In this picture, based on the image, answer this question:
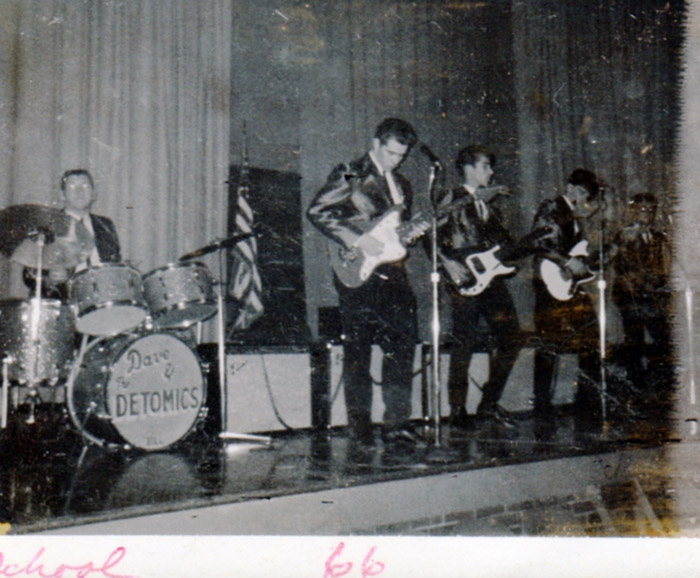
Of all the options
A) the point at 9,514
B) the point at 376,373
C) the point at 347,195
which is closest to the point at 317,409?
the point at 376,373

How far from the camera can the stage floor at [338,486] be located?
181cm

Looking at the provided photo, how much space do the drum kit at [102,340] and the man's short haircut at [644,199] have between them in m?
2.26

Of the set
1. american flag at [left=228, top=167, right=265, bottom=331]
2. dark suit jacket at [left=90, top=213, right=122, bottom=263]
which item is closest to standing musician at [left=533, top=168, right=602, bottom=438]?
american flag at [left=228, top=167, right=265, bottom=331]

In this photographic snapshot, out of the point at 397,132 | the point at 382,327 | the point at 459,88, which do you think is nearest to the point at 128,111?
the point at 397,132

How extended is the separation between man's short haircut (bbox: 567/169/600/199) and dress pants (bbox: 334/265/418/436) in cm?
151

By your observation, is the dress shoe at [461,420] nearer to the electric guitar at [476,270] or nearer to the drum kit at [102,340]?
the electric guitar at [476,270]

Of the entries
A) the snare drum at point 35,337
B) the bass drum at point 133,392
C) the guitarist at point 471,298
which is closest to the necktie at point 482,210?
the guitarist at point 471,298

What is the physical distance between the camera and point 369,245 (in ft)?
10.3

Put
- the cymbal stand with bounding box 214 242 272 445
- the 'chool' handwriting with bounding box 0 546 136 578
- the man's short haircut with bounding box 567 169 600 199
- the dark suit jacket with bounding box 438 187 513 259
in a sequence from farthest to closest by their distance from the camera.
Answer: the man's short haircut with bounding box 567 169 600 199 < the dark suit jacket with bounding box 438 187 513 259 < the cymbal stand with bounding box 214 242 272 445 < the 'chool' handwriting with bounding box 0 546 136 578

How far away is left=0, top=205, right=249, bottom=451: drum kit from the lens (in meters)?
2.61

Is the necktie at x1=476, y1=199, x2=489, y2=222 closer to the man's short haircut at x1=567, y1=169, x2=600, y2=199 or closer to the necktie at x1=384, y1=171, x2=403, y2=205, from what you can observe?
the necktie at x1=384, y1=171, x2=403, y2=205

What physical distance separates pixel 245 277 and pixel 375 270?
0.85m

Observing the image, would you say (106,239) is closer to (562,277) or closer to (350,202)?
(350,202)

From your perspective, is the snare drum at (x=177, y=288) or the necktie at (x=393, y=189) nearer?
the snare drum at (x=177, y=288)
